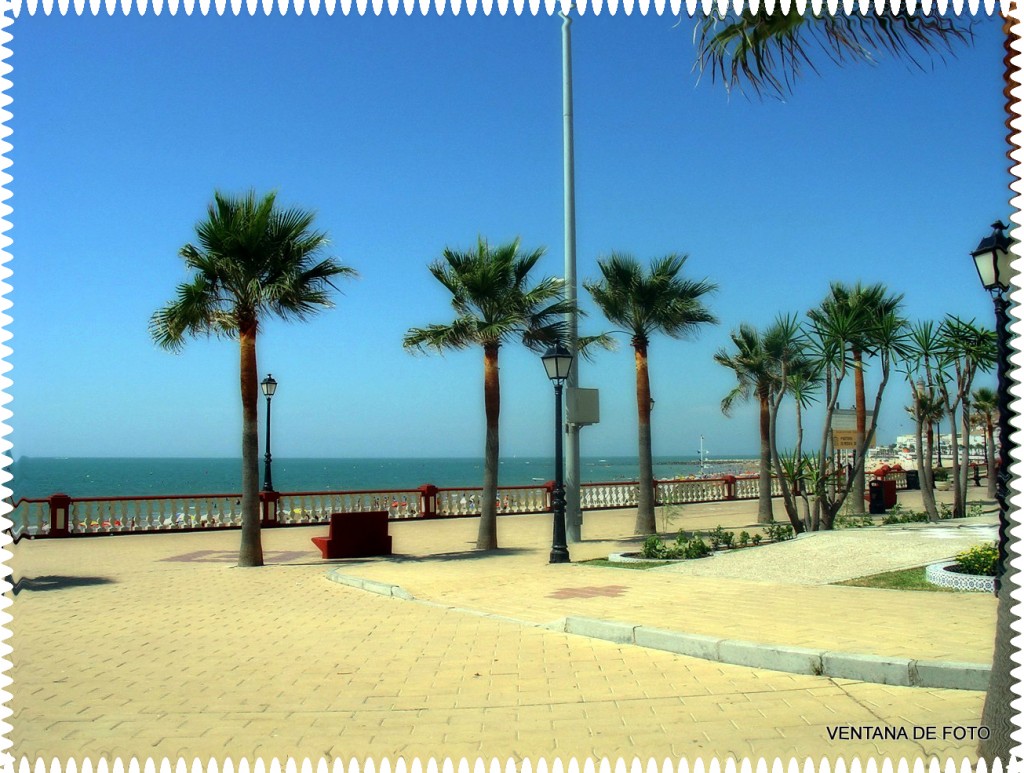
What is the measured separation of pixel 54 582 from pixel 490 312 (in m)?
8.67

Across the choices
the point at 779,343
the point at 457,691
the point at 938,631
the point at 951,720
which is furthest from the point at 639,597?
the point at 779,343

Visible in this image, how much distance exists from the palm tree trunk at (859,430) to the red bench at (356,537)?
1034 centimetres

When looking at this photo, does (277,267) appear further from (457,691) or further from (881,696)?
(881,696)

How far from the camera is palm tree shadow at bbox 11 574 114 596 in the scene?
12883 mm

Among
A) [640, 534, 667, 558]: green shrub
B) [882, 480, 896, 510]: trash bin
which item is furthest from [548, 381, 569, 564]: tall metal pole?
[882, 480, 896, 510]: trash bin

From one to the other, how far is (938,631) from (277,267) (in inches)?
468

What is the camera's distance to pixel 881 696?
599 cm

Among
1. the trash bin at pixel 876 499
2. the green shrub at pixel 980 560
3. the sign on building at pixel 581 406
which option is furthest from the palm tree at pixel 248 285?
the trash bin at pixel 876 499

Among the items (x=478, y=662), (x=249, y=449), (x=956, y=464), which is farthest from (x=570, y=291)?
(x=478, y=662)

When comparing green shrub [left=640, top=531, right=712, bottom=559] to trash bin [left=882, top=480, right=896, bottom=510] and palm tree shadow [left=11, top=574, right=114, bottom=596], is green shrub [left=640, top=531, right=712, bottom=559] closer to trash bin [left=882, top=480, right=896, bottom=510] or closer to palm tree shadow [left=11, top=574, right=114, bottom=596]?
palm tree shadow [left=11, top=574, right=114, bottom=596]

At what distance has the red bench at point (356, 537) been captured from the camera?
53.9ft

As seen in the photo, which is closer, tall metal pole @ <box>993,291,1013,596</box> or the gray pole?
tall metal pole @ <box>993,291,1013,596</box>

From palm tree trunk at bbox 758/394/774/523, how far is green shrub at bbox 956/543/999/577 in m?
11.6

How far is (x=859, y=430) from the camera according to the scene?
22781 mm
